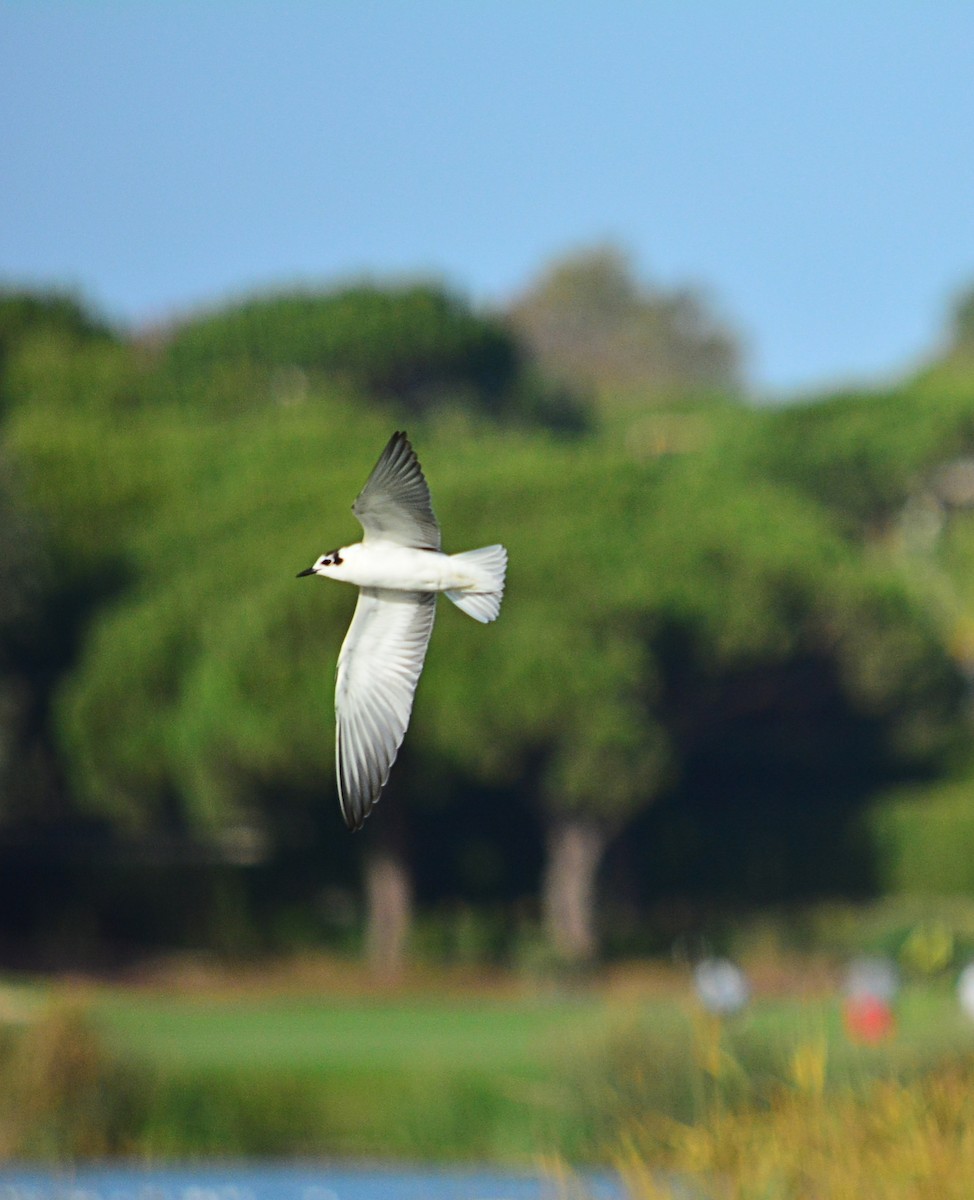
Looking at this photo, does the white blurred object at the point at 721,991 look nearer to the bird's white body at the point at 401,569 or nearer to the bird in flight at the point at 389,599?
the bird in flight at the point at 389,599

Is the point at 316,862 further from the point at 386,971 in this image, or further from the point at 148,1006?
the point at 148,1006

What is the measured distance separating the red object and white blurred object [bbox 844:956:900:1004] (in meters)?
0.17

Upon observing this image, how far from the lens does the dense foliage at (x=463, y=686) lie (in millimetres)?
28250

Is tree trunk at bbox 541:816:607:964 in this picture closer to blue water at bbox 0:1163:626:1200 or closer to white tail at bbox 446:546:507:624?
blue water at bbox 0:1163:626:1200

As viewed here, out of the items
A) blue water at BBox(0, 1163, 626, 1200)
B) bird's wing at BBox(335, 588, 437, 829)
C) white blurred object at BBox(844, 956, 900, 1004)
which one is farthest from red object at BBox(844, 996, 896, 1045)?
bird's wing at BBox(335, 588, 437, 829)

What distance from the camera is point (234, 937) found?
96.6ft

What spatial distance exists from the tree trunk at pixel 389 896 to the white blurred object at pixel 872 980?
5.10 m

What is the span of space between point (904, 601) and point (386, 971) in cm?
869

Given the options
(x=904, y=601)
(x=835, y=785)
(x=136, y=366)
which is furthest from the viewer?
(x=136, y=366)

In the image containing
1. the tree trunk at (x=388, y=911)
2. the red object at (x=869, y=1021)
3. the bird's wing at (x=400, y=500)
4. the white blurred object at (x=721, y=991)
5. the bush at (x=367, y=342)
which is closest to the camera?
the bird's wing at (x=400, y=500)

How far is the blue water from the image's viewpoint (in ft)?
44.8

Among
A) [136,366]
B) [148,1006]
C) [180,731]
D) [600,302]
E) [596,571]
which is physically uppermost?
[600,302]

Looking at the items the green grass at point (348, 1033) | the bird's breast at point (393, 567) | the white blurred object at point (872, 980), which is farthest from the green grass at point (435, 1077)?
the bird's breast at point (393, 567)

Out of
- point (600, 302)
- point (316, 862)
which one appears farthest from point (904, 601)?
point (600, 302)
